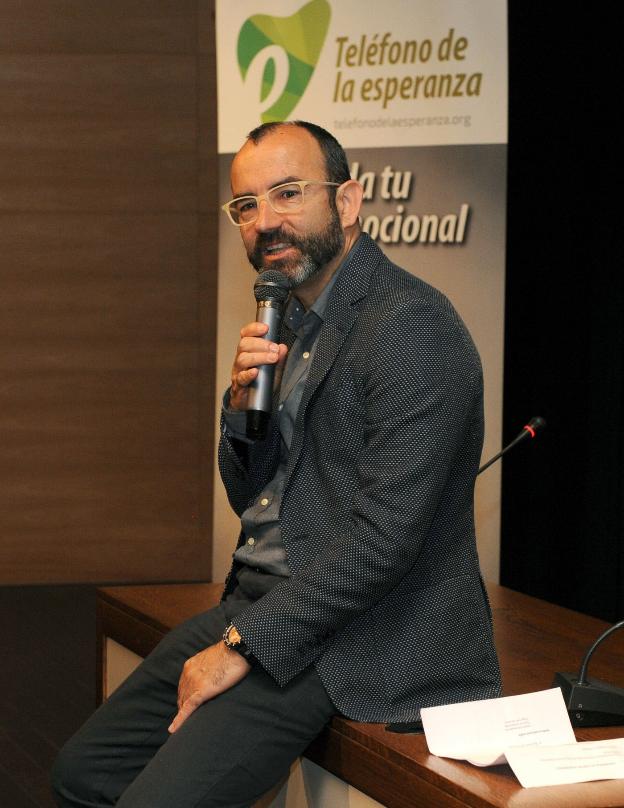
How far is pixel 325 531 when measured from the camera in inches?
69.2

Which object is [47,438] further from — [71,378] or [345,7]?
[345,7]

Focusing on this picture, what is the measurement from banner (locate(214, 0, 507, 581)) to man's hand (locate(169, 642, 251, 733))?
188cm

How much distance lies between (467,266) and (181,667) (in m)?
1.95

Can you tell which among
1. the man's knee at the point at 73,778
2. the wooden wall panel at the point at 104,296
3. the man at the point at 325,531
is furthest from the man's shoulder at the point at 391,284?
the wooden wall panel at the point at 104,296

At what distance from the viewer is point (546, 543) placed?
4430mm

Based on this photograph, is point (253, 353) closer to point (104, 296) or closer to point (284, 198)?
point (284, 198)

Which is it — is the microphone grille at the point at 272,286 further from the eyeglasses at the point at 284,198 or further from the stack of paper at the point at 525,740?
the stack of paper at the point at 525,740

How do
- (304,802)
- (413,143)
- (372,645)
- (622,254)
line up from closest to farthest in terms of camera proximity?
(372,645) < (304,802) < (413,143) < (622,254)

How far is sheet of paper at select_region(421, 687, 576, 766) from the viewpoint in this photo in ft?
5.47

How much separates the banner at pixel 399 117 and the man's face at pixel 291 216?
5.42 feet

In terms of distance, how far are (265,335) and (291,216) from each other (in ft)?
0.78

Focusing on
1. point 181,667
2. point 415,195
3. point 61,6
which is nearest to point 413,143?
point 415,195

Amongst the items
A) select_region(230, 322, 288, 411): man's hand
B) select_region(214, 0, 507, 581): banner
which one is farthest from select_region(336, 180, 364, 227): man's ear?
select_region(214, 0, 507, 581): banner

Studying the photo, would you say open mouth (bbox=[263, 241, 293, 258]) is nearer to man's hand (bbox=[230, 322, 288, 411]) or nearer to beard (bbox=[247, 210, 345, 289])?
beard (bbox=[247, 210, 345, 289])
